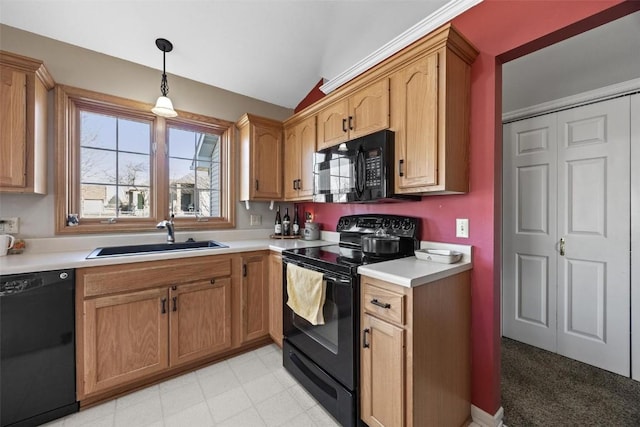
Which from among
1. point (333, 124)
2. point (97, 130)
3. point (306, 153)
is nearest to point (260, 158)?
point (306, 153)

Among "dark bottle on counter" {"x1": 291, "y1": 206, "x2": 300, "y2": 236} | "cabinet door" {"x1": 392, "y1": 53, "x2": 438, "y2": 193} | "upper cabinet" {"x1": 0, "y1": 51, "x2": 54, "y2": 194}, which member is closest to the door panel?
"cabinet door" {"x1": 392, "y1": 53, "x2": 438, "y2": 193}

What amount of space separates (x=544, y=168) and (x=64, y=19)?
3915 millimetres

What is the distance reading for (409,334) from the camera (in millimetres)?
1211

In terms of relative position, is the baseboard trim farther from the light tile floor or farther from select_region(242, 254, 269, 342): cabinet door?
select_region(242, 254, 269, 342): cabinet door

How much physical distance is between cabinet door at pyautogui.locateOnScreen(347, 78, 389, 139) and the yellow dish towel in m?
1.08

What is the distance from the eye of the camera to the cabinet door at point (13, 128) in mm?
1610

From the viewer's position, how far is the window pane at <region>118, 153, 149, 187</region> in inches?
91.6

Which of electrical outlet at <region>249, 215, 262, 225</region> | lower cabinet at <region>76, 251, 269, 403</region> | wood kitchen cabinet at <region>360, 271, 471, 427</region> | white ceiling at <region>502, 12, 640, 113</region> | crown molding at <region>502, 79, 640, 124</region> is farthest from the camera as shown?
electrical outlet at <region>249, 215, 262, 225</region>

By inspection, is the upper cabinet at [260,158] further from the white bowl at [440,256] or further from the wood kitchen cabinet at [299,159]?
the white bowl at [440,256]

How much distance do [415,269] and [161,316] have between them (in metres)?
1.76

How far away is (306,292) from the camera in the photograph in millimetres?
1763

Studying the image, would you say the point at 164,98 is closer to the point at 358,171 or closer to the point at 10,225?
the point at 10,225

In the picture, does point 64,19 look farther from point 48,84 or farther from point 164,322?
point 164,322

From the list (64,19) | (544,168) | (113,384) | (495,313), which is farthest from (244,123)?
(544,168)
